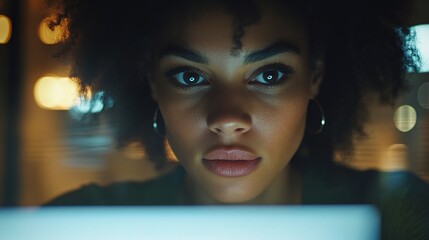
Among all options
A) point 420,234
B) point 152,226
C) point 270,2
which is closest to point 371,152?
point 420,234

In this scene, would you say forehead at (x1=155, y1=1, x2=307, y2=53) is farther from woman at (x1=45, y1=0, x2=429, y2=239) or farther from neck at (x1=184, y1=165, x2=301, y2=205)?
neck at (x1=184, y1=165, x2=301, y2=205)

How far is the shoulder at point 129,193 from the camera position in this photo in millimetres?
1542

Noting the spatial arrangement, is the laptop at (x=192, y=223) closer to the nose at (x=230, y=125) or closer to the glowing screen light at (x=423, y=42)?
the nose at (x=230, y=125)

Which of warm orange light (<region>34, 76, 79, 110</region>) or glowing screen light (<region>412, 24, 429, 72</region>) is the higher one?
glowing screen light (<region>412, 24, 429, 72</region>)

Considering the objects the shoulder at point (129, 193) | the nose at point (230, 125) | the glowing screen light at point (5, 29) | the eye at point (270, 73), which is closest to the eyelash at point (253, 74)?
the eye at point (270, 73)

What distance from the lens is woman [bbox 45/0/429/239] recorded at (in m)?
1.51

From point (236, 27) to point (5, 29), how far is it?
28.4 inches

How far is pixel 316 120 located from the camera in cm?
156

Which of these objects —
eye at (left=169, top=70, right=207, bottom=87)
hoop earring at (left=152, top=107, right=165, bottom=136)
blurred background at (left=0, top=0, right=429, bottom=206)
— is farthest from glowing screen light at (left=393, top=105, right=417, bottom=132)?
hoop earring at (left=152, top=107, right=165, bottom=136)

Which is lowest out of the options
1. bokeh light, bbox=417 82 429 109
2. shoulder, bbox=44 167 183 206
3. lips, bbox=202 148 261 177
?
shoulder, bbox=44 167 183 206

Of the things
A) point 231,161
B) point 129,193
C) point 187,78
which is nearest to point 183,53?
point 187,78

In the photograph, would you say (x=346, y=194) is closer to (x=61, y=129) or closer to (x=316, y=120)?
(x=316, y=120)

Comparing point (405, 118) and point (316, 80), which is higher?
point (316, 80)

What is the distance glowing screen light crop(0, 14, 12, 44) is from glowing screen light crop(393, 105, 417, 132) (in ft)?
3.97
